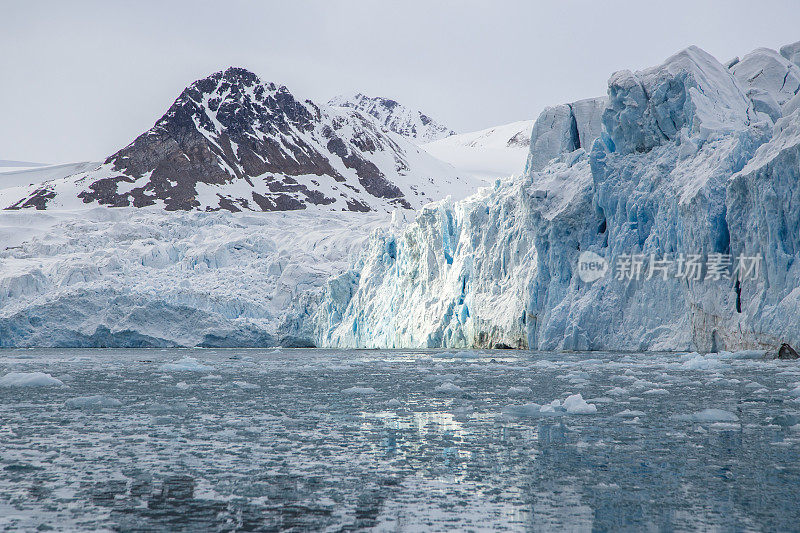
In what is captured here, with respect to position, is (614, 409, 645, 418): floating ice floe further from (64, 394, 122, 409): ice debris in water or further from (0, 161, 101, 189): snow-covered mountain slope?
(0, 161, 101, 189): snow-covered mountain slope

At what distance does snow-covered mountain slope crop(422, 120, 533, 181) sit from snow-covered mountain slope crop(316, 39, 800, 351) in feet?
287

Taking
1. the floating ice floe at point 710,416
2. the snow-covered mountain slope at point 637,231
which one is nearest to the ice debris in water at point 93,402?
the floating ice floe at point 710,416

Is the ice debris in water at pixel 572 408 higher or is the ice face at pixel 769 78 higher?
the ice face at pixel 769 78

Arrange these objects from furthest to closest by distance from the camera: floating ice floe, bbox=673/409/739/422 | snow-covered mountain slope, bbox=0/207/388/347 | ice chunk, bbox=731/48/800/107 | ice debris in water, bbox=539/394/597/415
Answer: snow-covered mountain slope, bbox=0/207/388/347, ice chunk, bbox=731/48/800/107, ice debris in water, bbox=539/394/597/415, floating ice floe, bbox=673/409/739/422

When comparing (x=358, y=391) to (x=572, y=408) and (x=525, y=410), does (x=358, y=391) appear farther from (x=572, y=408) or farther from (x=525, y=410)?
(x=572, y=408)

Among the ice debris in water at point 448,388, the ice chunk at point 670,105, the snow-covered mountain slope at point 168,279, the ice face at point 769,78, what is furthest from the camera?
the snow-covered mountain slope at point 168,279

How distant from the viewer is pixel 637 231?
24375 mm

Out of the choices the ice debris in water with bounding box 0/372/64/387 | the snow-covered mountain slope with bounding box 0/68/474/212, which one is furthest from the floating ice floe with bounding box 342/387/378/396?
the snow-covered mountain slope with bounding box 0/68/474/212

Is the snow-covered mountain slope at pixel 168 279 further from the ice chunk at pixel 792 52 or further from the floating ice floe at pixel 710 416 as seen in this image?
the floating ice floe at pixel 710 416

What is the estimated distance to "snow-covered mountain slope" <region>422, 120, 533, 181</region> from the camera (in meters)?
128

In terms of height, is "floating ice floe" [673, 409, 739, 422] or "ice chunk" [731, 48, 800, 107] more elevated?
"ice chunk" [731, 48, 800, 107]

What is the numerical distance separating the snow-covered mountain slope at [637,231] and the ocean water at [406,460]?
897cm

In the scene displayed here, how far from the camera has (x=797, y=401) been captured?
9.55 metres

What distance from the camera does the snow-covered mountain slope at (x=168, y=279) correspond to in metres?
36.8
